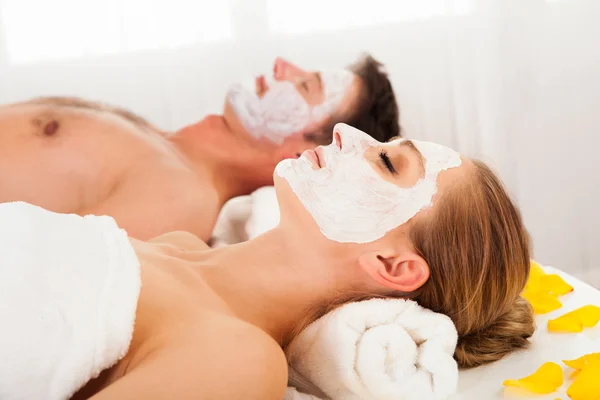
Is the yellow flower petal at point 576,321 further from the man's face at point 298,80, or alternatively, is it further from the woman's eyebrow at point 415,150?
the man's face at point 298,80

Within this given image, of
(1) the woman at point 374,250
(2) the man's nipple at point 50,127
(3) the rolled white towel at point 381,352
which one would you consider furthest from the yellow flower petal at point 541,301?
(2) the man's nipple at point 50,127

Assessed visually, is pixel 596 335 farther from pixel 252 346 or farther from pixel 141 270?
pixel 141 270

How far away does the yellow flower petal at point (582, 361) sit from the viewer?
53.0 inches

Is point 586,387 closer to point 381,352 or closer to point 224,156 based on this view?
point 381,352

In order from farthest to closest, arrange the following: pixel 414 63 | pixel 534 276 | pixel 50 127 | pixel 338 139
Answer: pixel 414 63 < pixel 50 127 < pixel 534 276 < pixel 338 139

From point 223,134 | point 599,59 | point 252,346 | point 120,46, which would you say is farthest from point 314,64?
point 252,346

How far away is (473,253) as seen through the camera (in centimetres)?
133

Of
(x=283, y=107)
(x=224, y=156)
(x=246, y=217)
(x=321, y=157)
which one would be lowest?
(x=246, y=217)

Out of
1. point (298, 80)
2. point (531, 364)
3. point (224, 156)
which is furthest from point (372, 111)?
point (531, 364)

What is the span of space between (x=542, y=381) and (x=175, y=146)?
4.41ft

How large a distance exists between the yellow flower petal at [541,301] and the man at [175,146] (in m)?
0.80

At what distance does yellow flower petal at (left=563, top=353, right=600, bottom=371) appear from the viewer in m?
1.35

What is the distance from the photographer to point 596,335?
1.49m

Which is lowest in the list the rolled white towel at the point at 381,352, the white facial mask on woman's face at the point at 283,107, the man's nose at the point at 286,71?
the rolled white towel at the point at 381,352
